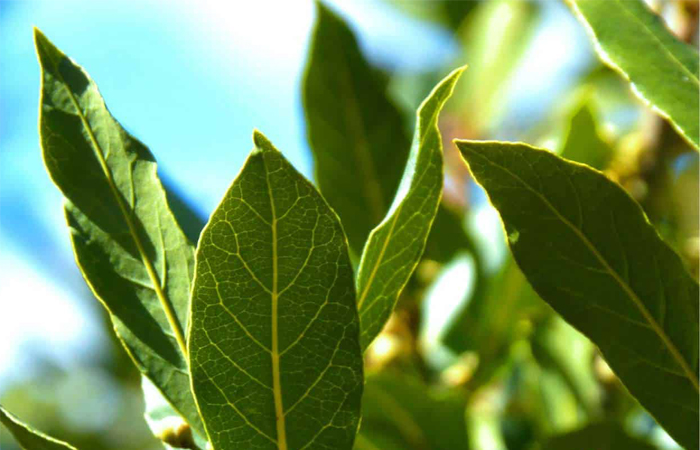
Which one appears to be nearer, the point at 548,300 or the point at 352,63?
the point at 548,300

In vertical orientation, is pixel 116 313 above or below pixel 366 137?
below

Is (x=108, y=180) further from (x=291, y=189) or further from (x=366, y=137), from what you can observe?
(x=366, y=137)

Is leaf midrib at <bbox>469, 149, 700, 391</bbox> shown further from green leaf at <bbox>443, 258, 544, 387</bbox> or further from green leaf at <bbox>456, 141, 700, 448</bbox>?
green leaf at <bbox>443, 258, 544, 387</bbox>

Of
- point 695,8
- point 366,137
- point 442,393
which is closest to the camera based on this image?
point 442,393

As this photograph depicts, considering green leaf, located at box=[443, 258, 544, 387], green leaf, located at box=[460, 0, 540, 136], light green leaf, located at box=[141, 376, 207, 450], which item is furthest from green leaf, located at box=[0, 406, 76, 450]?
green leaf, located at box=[460, 0, 540, 136]

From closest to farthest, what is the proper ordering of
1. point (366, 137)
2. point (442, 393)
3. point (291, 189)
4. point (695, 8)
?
1. point (291, 189)
2. point (442, 393)
3. point (366, 137)
4. point (695, 8)

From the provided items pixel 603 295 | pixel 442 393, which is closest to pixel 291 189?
pixel 603 295

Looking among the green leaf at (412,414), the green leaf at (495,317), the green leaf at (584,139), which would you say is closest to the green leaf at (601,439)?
the green leaf at (412,414)
